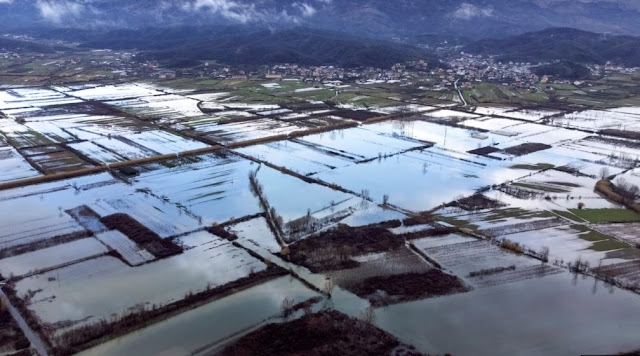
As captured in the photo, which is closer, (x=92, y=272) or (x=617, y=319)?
(x=617, y=319)

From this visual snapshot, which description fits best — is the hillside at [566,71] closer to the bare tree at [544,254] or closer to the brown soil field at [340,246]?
the bare tree at [544,254]

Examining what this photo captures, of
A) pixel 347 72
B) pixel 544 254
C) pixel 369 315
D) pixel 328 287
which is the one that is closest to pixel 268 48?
pixel 347 72

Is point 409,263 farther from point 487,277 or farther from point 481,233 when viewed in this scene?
point 481,233

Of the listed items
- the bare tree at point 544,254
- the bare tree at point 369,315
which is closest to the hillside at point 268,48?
the bare tree at point 544,254

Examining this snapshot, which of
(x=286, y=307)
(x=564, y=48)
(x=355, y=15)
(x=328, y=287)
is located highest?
(x=355, y=15)

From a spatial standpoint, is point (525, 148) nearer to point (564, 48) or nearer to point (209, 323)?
point (209, 323)

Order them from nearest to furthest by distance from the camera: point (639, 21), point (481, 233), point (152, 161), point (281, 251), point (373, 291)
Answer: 1. point (373, 291)
2. point (281, 251)
3. point (481, 233)
4. point (152, 161)
5. point (639, 21)

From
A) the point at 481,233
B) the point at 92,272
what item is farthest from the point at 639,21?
the point at 92,272

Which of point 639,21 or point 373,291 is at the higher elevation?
point 639,21
